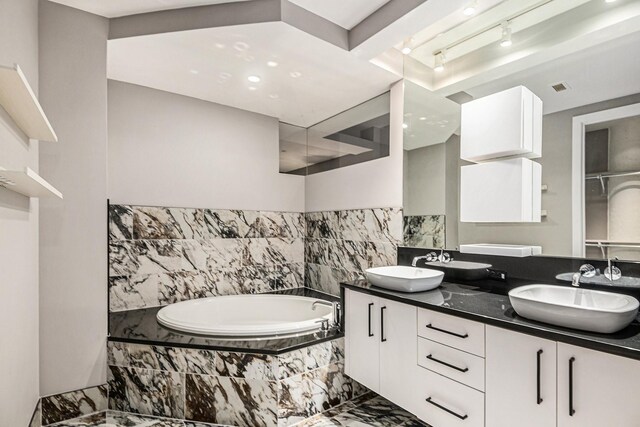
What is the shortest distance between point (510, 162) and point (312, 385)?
1854 mm

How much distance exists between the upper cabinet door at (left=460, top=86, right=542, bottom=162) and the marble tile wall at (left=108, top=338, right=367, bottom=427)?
5.39 ft

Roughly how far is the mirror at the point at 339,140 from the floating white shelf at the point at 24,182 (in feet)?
7.75

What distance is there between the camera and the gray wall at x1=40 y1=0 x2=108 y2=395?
6.69 feet

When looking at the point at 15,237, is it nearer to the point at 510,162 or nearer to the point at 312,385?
the point at 312,385

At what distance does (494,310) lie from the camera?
1.62 metres

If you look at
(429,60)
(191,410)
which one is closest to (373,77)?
(429,60)

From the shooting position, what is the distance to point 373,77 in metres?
2.74

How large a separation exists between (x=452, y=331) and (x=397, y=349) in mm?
421

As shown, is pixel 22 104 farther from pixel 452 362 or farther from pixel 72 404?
pixel 452 362

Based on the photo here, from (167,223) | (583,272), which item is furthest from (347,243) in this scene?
(583,272)

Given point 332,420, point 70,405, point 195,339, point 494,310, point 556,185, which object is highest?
point 556,185

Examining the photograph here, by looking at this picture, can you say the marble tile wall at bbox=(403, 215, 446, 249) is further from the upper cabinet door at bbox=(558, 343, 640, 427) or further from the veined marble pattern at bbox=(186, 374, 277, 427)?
the veined marble pattern at bbox=(186, 374, 277, 427)

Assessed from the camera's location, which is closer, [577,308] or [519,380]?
[577,308]

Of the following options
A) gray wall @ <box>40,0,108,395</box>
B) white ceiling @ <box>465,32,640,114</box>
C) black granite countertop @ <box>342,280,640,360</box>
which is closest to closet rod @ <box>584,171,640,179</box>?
white ceiling @ <box>465,32,640,114</box>
